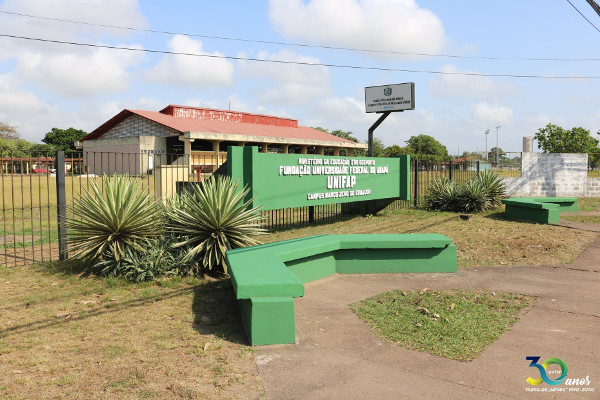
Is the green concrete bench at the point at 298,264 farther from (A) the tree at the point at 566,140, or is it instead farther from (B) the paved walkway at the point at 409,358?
(A) the tree at the point at 566,140

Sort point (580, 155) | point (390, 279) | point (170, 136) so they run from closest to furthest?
point (390, 279) → point (580, 155) → point (170, 136)

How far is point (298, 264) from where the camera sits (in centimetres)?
697

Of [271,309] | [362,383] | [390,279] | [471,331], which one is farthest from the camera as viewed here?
[390,279]

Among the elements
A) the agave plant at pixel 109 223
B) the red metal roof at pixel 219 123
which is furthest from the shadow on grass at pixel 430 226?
the red metal roof at pixel 219 123

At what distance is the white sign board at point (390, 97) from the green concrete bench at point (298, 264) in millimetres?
10380

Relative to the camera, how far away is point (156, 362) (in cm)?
408

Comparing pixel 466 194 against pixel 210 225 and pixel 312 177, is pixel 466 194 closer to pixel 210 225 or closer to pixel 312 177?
pixel 312 177

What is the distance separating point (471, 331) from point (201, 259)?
4.27 m

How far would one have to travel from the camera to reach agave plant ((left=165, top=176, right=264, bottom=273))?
290 inches

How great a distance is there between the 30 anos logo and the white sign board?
14.2 metres

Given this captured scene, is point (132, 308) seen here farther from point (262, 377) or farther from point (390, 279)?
point (390, 279)

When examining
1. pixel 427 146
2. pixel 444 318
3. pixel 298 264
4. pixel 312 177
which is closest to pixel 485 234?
pixel 312 177

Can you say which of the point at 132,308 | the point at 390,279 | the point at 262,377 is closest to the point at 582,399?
the point at 262,377

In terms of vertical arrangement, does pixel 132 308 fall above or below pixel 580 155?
below
